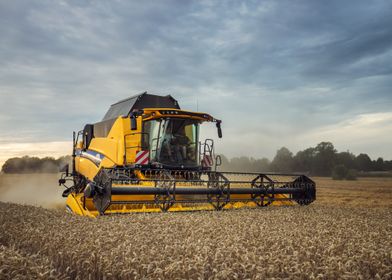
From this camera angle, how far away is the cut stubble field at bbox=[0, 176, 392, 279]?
10.4 feet

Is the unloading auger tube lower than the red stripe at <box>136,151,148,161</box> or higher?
lower

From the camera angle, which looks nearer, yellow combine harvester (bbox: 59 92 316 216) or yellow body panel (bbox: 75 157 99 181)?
yellow combine harvester (bbox: 59 92 316 216)

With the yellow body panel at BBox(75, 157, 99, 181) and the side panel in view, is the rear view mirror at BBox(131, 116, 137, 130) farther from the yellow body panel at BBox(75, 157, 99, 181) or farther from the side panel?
the yellow body panel at BBox(75, 157, 99, 181)

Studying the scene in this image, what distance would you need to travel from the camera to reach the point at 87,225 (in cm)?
559

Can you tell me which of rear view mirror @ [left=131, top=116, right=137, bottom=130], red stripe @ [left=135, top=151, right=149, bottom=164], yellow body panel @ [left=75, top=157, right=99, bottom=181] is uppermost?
rear view mirror @ [left=131, top=116, right=137, bottom=130]

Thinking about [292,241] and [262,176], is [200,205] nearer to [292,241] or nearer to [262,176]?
[262,176]

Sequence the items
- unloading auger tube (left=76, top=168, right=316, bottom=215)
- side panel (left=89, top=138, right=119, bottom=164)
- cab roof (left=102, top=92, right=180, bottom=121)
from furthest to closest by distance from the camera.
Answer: cab roof (left=102, top=92, right=180, bottom=121) → side panel (left=89, top=138, right=119, bottom=164) → unloading auger tube (left=76, top=168, right=316, bottom=215)

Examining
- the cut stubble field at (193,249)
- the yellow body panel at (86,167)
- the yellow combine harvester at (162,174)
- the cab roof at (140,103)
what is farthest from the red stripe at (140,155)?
the cut stubble field at (193,249)

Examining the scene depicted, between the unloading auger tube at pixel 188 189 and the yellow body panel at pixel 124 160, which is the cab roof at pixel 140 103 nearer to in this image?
the yellow body panel at pixel 124 160

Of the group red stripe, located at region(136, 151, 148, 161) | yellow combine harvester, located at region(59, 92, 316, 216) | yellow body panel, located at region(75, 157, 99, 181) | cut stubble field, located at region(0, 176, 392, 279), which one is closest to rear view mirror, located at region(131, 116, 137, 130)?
yellow combine harvester, located at region(59, 92, 316, 216)

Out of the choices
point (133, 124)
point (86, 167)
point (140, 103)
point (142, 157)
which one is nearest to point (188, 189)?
point (142, 157)

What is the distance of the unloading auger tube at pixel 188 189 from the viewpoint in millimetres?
7148

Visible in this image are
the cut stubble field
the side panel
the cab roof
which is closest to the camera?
the cut stubble field

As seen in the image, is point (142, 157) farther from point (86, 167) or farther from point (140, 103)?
point (86, 167)
